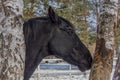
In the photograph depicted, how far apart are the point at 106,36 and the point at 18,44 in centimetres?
232

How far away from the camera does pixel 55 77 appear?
9477mm

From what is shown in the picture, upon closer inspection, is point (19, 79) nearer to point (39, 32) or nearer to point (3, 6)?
point (3, 6)

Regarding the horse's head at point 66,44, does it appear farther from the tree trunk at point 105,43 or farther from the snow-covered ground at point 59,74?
the snow-covered ground at point 59,74

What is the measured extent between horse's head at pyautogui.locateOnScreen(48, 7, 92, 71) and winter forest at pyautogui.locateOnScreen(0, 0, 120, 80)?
0.51 metres

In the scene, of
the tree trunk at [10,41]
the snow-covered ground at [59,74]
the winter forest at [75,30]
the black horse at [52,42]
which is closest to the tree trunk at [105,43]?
the winter forest at [75,30]

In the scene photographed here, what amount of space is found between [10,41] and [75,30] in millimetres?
2083

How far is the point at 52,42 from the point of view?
2.94m

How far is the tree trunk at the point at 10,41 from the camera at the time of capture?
1829 millimetres

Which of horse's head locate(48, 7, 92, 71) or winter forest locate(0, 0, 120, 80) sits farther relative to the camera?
horse's head locate(48, 7, 92, 71)

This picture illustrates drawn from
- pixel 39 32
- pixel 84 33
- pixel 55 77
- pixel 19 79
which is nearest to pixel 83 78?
pixel 55 77

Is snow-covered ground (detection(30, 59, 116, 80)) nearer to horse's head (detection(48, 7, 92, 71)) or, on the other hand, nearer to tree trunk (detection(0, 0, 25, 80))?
horse's head (detection(48, 7, 92, 71))

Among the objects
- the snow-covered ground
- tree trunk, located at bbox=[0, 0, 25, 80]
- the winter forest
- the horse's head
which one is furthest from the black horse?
the snow-covered ground

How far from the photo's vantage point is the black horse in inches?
111

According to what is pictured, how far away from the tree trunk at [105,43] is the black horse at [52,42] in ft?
3.01
